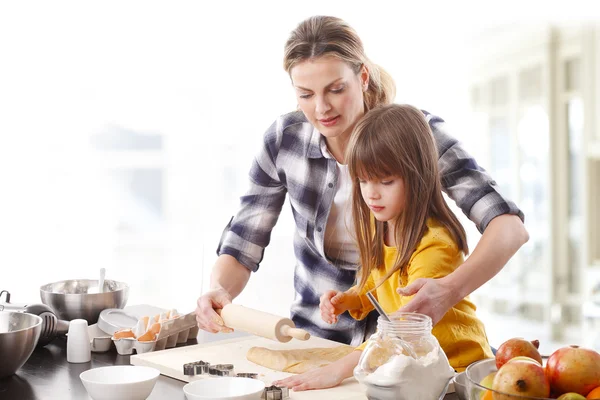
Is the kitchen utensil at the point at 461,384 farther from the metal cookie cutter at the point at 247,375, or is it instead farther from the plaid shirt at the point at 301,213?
the plaid shirt at the point at 301,213

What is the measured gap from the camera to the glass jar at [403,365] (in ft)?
4.42

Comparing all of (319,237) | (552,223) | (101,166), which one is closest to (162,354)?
(319,237)

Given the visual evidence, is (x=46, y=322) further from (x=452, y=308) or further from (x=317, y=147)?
(x=452, y=308)

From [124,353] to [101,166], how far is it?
→ 278 cm

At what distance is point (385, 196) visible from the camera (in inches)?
77.1

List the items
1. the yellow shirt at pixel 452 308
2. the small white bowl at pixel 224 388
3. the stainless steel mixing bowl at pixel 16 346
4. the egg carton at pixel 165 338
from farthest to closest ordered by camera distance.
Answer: the egg carton at pixel 165 338 < the yellow shirt at pixel 452 308 < the stainless steel mixing bowl at pixel 16 346 < the small white bowl at pixel 224 388

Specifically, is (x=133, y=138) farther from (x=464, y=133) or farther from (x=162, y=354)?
(x=162, y=354)

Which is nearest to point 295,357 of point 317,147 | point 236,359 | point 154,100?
point 236,359

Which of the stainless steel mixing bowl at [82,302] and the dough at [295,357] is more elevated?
the stainless steel mixing bowl at [82,302]

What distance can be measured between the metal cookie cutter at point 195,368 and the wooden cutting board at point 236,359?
0.04 ft

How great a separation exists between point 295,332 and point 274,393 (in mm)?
144

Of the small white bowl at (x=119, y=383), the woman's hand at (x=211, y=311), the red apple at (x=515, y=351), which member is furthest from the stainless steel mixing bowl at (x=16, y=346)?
the red apple at (x=515, y=351)

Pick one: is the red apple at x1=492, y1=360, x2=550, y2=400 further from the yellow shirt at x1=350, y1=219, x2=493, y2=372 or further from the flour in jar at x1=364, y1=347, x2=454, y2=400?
the yellow shirt at x1=350, y1=219, x2=493, y2=372

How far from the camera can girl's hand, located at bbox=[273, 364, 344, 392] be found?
1647mm
